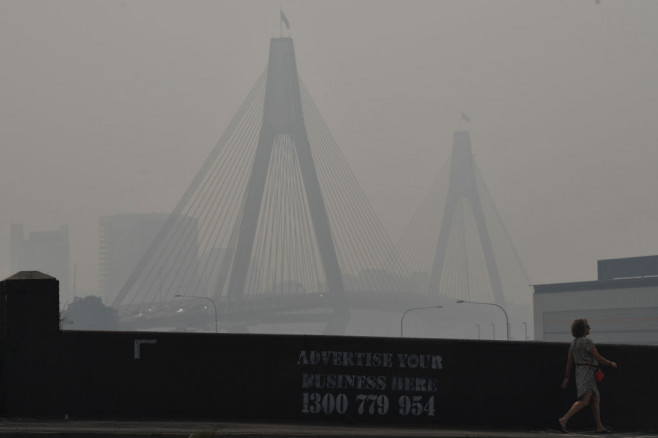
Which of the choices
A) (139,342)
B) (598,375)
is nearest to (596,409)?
(598,375)

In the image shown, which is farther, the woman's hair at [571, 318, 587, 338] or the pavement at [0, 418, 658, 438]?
the woman's hair at [571, 318, 587, 338]

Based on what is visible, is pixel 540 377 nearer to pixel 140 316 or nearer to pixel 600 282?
pixel 140 316

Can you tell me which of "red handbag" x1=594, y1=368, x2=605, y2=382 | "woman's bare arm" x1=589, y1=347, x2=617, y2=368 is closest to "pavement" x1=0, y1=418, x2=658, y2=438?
"red handbag" x1=594, y1=368, x2=605, y2=382

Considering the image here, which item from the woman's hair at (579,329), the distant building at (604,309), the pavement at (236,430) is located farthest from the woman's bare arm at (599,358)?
the distant building at (604,309)

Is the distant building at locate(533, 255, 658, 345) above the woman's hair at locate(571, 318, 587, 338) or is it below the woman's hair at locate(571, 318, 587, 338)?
above

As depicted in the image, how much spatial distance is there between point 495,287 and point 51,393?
156 metres

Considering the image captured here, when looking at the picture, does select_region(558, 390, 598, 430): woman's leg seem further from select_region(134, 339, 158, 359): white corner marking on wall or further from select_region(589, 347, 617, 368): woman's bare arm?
select_region(134, 339, 158, 359): white corner marking on wall

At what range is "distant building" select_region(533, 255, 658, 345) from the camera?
5906 inches

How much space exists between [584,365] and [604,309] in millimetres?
142932

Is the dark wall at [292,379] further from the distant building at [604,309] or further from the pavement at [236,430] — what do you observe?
the distant building at [604,309]

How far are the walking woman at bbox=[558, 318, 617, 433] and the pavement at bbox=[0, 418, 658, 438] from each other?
0.29m

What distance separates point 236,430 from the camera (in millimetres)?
13812

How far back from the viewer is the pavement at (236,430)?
1316 centimetres

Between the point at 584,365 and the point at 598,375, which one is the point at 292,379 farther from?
the point at 598,375
